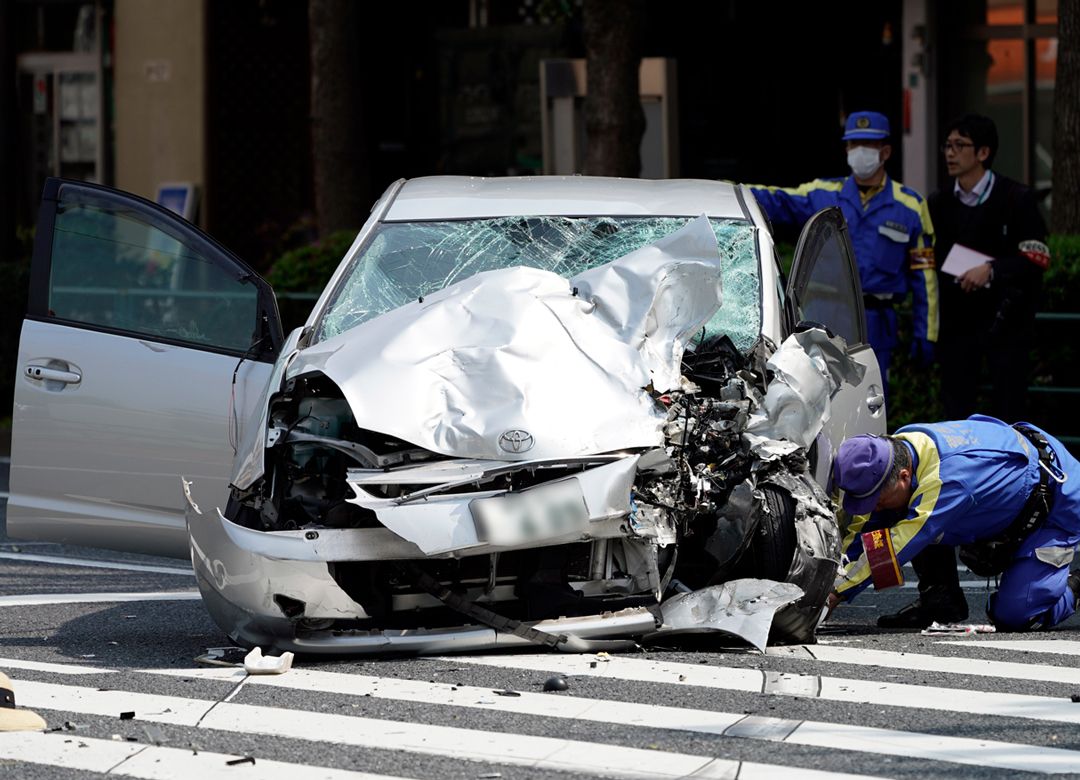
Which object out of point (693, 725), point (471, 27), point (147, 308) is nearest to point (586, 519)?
point (693, 725)

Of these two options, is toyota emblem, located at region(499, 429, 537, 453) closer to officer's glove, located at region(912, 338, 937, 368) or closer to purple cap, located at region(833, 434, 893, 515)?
purple cap, located at region(833, 434, 893, 515)

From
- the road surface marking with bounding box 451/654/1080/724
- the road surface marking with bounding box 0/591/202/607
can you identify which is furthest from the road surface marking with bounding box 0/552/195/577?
the road surface marking with bounding box 451/654/1080/724

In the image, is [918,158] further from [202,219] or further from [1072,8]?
[202,219]

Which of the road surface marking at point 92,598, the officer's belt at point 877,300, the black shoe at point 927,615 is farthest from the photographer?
the officer's belt at point 877,300

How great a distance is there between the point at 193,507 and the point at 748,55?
39.1 ft

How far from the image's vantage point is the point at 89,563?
8.87 m

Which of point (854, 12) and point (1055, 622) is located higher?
point (854, 12)

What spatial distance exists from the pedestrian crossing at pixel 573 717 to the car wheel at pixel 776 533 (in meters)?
0.29

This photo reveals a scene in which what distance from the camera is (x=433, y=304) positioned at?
6.52m

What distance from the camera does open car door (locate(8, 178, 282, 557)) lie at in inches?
281

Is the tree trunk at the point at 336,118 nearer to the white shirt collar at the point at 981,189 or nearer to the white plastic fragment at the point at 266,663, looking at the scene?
the white shirt collar at the point at 981,189

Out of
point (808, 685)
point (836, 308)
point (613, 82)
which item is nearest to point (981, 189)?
point (836, 308)

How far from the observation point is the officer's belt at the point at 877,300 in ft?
30.6

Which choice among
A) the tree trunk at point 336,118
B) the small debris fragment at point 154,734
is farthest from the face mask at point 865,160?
the tree trunk at point 336,118
